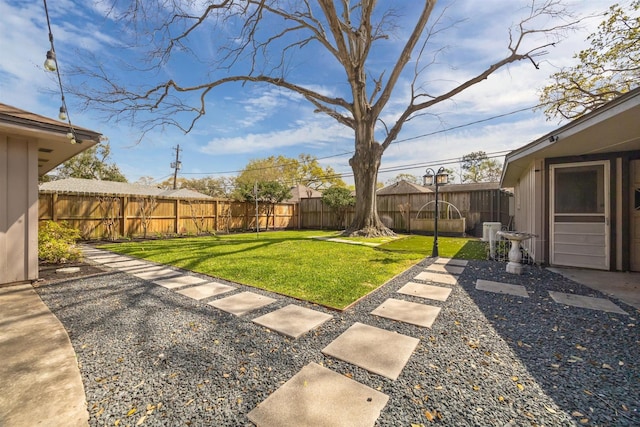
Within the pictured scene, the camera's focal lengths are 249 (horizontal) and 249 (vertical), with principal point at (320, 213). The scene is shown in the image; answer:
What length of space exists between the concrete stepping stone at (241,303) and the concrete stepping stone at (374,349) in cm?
119

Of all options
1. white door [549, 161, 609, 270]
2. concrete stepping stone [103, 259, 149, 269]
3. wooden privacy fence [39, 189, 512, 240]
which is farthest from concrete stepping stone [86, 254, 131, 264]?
white door [549, 161, 609, 270]

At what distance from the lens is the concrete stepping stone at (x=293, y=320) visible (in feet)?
7.80

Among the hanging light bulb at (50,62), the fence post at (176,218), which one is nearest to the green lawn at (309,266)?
the hanging light bulb at (50,62)

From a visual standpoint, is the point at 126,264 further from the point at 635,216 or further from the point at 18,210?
the point at 635,216

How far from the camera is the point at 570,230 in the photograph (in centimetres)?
488

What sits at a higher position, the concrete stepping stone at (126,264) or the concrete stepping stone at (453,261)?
the concrete stepping stone at (453,261)

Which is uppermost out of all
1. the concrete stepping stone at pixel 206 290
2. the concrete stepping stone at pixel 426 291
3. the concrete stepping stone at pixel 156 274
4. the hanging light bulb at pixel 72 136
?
the hanging light bulb at pixel 72 136

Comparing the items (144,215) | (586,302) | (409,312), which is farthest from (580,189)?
(144,215)

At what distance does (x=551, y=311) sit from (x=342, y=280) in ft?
8.35

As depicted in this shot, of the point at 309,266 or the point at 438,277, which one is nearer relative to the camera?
the point at 438,277

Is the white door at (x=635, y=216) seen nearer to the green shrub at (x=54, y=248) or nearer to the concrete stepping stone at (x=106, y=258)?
the concrete stepping stone at (x=106, y=258)

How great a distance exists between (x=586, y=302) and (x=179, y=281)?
564 cm

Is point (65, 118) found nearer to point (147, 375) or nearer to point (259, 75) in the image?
point (147, 375)

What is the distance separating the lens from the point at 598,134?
367 centimetres
